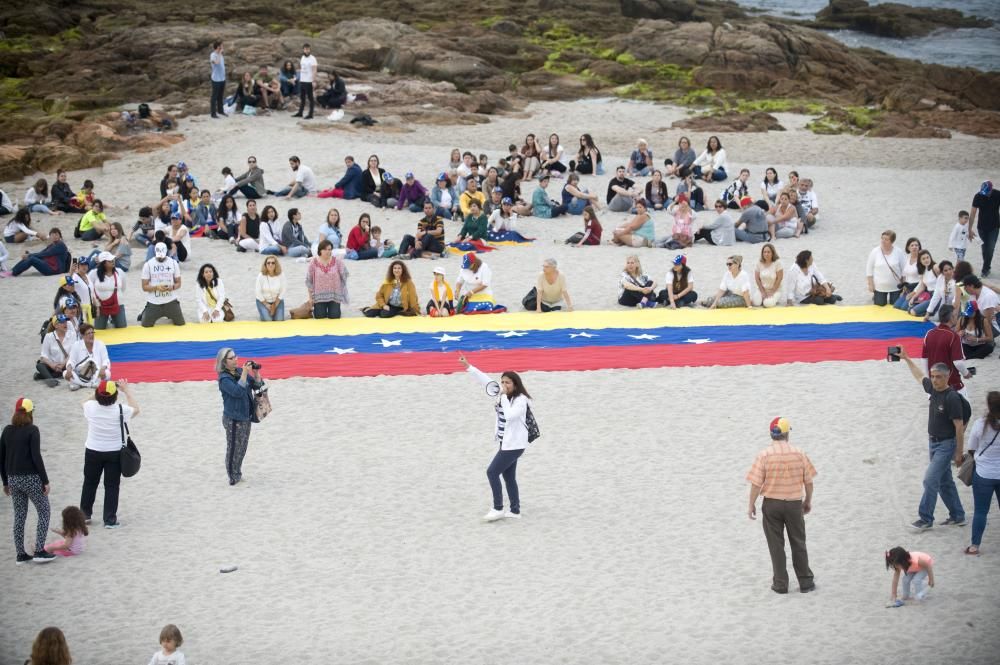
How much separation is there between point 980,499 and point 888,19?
5628 cm

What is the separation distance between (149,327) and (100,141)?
14.1 m

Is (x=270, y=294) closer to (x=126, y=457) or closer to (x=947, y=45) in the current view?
(x=126, y=457)

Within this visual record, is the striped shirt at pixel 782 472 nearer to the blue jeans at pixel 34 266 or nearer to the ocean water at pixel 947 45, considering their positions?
the blue jeans at pixel 34 266

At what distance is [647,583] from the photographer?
1157 centimetres

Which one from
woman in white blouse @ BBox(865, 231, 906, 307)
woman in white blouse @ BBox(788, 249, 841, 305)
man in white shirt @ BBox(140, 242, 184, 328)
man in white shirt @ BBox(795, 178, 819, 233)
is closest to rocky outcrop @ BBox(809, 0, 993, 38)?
man in white shirt @ BBox(795, 178, 819, 233)

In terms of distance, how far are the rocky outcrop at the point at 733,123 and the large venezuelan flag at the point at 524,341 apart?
1576 cm

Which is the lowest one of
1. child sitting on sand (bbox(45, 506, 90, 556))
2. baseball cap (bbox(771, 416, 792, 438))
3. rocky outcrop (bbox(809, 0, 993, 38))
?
child sitting on sand (bbox(45, 506, 90, 556))

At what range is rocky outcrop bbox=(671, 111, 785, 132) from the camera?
115 ft

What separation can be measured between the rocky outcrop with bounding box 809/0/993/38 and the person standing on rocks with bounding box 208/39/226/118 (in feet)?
130

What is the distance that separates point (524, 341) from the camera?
18453mm

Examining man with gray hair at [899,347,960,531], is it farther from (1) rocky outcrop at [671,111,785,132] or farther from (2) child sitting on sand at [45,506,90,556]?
(1) rocky outcrop at [671,111,785,132]

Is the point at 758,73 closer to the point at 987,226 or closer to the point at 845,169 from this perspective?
the point at 845,169

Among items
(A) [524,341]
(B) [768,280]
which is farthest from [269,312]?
(B) [768,280]

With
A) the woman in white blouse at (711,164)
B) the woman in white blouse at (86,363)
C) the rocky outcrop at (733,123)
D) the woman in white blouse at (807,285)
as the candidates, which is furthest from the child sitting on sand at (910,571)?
the rocky outcrop at (733,123)
